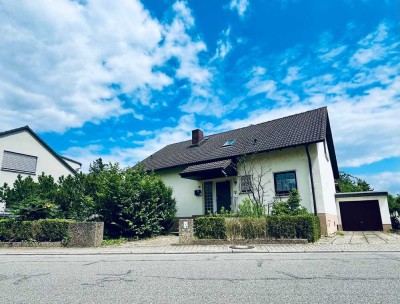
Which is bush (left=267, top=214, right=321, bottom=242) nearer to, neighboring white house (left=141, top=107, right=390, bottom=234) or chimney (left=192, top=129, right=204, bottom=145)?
neighboring white house (left=141, top=107, right=390, bottom=234)

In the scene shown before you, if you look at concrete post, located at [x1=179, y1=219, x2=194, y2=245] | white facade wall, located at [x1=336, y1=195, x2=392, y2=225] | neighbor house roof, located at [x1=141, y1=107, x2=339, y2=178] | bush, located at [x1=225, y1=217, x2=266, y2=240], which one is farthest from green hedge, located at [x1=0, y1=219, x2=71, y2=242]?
white facade wall, located at [x1=336, y1=195, x2=392, y2=225]

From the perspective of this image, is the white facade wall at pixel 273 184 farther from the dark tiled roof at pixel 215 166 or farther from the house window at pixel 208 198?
the dark tiled roof at pixel 215 166

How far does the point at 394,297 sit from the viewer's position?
13.6 feet

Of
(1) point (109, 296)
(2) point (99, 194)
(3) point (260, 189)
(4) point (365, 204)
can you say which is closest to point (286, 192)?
(3) point (260, 189)

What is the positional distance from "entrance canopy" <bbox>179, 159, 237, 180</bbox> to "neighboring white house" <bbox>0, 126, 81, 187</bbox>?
13267mm

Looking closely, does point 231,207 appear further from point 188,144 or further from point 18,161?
point 18,161

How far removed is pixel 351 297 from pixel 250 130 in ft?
56.1

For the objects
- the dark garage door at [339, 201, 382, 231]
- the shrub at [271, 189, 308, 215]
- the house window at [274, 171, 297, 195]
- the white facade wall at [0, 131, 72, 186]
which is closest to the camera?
the shrub at [271, 189, 308, 215]

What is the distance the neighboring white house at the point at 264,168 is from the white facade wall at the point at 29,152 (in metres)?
9.18

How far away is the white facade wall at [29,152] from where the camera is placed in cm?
2055

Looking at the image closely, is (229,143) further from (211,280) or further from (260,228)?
(211,280)

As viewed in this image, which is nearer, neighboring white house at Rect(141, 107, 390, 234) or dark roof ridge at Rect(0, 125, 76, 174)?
neighboring white house at Rect(141, 107, 390, 234)

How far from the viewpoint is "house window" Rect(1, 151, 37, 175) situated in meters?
20.7

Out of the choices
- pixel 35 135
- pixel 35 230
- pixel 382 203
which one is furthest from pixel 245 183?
pixel 35 135
